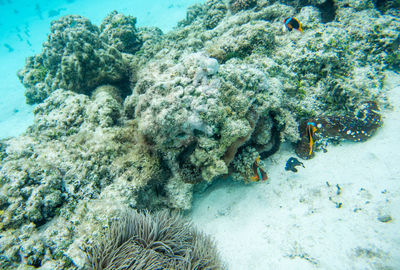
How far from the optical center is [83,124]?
3.94m

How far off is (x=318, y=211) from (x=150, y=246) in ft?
9.16

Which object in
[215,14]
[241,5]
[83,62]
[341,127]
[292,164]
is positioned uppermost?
[215,14]

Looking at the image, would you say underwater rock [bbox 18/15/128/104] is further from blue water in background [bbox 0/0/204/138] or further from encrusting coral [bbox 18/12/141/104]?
blue water in background [bbox 0/0/204/138]

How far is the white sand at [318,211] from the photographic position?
8.87ft

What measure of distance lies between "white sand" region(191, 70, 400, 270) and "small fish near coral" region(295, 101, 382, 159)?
0.18 m

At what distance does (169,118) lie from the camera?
100 inches

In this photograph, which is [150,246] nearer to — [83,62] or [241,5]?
[83,62]

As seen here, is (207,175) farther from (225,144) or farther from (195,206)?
(195,206)

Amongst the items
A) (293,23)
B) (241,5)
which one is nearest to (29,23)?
(241,5)

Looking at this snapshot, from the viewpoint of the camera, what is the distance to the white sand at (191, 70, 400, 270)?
8.87 feet

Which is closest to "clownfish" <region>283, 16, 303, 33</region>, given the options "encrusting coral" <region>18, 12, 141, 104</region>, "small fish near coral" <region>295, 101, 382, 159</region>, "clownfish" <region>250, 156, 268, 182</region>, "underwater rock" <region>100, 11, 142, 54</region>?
"small fish near coral" <region>295, 101, 382, 159</region>

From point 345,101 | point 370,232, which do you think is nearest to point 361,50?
point 345,101

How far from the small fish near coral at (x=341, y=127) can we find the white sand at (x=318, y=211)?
7.0 inches

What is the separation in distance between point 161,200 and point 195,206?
2.74ft
